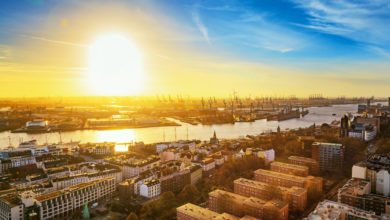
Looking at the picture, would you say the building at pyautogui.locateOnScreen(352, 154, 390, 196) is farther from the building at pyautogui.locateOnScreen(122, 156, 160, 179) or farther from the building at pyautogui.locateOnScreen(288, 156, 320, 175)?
the building at pyautogui.locateOnScreen(122, 156, 160, 179)

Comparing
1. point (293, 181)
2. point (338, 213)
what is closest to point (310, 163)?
point (293, 181)

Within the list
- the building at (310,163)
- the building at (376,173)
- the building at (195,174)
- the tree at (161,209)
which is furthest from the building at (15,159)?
the building at (376,173)

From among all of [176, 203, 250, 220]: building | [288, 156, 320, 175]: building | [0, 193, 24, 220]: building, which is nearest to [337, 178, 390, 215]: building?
[176, 203, 250, 220]: building

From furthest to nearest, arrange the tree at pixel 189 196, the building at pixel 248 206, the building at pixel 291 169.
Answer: the building at pixel 291 169, the tree at pixel 189 196, the building at pixel 248 206

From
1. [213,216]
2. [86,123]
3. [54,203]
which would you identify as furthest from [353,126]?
[86,123]

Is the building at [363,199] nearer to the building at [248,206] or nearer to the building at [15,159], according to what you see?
the building at [248,206]

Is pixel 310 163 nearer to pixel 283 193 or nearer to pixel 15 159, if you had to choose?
pixel 283 193

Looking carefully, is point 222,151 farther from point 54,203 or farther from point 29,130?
point 29,130
